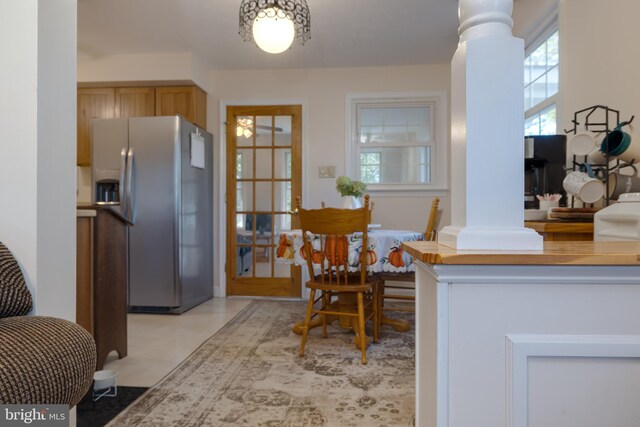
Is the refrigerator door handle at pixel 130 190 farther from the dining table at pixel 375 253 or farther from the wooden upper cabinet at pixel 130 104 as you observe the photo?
the dining table at pixel 375 253

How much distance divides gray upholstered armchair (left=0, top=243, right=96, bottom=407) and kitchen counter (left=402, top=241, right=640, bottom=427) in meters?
0.80

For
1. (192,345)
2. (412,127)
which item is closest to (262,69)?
(412,127)

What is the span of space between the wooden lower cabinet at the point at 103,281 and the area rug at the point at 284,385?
1.39 feet

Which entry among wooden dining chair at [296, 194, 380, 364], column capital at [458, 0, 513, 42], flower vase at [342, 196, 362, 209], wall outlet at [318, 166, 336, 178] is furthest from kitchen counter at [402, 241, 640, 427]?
wall outlet at [318, 166, 336, 178]

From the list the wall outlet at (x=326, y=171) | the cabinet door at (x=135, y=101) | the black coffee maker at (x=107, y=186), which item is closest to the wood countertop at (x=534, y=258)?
the black coffee maker at (x=107, y=186)

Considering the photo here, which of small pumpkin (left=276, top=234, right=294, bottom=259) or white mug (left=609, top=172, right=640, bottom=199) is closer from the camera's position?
white mug (left=609, top=172, right=640, bottom=199)

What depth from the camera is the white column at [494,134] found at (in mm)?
772

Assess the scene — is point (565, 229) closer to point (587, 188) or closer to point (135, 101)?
point (587, 188)

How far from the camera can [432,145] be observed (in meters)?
4.17

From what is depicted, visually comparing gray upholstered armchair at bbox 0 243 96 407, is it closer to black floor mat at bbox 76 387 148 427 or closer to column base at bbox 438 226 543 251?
black floor mat at bbox 76 387 148 427

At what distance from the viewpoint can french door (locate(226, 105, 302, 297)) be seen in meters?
4.27

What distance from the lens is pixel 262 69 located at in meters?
4.28

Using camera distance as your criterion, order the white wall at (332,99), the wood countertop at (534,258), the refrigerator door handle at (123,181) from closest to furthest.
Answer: the wood countertop at (534,258) → the refrigerator door handle at (123,181) → the white wall at (332,99)

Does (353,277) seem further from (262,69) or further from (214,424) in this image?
(262,69)
